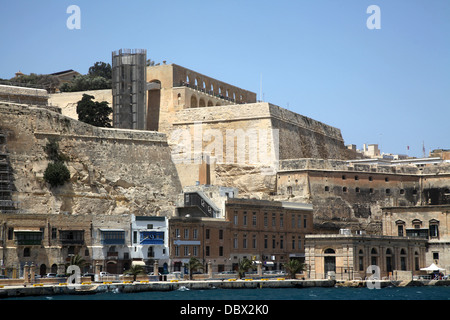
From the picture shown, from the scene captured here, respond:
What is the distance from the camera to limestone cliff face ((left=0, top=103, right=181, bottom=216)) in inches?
2356

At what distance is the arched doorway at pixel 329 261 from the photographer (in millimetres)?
57972

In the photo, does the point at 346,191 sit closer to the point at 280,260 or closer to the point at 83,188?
the point at 280,260

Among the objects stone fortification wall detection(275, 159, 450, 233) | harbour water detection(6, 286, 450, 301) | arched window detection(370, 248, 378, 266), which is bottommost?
harbour water detection(6, 286, 450, 301)

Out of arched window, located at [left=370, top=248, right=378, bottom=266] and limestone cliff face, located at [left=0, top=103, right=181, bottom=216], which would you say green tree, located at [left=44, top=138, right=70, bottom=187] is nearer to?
limestone cliff face, located at [left=0, top=103, right=181, bottom=216]

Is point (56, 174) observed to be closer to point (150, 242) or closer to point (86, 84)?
point (150, 242)

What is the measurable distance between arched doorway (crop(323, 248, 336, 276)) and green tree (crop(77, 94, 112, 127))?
2318 centimetres

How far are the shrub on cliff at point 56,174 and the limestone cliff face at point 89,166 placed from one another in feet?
1.10

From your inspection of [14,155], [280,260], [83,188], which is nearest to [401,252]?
[280,260]

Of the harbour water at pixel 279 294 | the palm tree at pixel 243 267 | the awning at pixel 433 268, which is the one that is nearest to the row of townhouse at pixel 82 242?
the palm tree at pixel 243 267

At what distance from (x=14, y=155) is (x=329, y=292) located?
2228 centimetres

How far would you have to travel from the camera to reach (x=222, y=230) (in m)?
61.1
